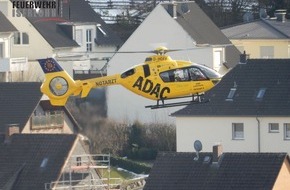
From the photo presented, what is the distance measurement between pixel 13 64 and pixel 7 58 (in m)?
1.04

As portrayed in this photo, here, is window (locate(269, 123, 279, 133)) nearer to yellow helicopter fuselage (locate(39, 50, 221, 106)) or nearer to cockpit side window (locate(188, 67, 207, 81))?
yellow helicopter fuselage (locate(39, 50, 221, 106))

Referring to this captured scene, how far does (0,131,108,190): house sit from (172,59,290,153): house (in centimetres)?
450

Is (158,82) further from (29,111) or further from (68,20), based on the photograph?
(68,20)

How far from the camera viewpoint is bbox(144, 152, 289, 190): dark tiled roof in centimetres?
6844

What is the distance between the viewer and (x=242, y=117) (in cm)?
7831

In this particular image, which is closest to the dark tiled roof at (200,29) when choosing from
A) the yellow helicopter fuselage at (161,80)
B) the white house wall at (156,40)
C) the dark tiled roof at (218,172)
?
the white house wall at (156,40)

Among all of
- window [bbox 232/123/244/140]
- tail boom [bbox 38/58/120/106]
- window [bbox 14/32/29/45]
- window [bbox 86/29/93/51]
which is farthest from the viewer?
window [bbox 86/29/93/51]

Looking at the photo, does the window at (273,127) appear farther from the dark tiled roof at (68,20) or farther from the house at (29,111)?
the dark tiled roof at (68,20)

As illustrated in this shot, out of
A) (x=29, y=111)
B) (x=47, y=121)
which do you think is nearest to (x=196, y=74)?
(x=47, y=121)

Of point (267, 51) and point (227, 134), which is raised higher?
point (267, 51)

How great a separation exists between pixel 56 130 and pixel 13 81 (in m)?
9.70

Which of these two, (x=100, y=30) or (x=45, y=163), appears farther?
(x=100, y=30)

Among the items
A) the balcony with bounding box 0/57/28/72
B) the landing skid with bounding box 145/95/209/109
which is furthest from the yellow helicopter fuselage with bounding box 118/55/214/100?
the balcony with bounding box 0/57/28/72

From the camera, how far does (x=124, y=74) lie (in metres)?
54.7
